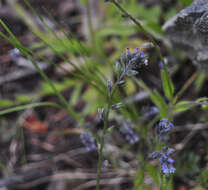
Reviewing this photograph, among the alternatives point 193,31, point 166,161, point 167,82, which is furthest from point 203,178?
point 193,31

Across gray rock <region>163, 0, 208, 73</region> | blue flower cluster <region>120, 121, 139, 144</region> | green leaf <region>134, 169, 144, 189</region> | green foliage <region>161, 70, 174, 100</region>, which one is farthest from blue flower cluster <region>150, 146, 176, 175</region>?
gray rock <region>163, 0, 208, 73</region>

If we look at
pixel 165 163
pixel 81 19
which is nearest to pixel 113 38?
pixel 81 19

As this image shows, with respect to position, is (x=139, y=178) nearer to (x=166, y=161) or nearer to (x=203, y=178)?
(x=166, y=161)

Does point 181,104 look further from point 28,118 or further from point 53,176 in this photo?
point 28,118

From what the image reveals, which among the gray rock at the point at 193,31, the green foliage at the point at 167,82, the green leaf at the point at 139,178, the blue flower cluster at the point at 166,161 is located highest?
the gray rock at the point at 193,31

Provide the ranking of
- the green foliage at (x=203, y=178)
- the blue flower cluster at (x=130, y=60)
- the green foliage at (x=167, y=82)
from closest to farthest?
the blue flower cluster at (x=130, y=60)
the green foliage at (x=167, y=82)
the green foliage at (x=203, y=178)

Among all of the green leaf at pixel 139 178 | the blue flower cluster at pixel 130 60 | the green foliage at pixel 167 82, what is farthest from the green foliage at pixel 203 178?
the blue flower cluster at pixel 130 60

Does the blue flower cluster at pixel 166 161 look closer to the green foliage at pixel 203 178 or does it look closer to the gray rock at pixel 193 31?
the green foliage at pixel 203 178

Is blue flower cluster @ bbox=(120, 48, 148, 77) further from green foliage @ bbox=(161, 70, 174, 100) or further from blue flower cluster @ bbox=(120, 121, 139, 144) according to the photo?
blue flower cluster @ bbox=(120, 121, 139, 144)

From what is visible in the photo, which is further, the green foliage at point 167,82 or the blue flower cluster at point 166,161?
the green foliage at point 167,82
